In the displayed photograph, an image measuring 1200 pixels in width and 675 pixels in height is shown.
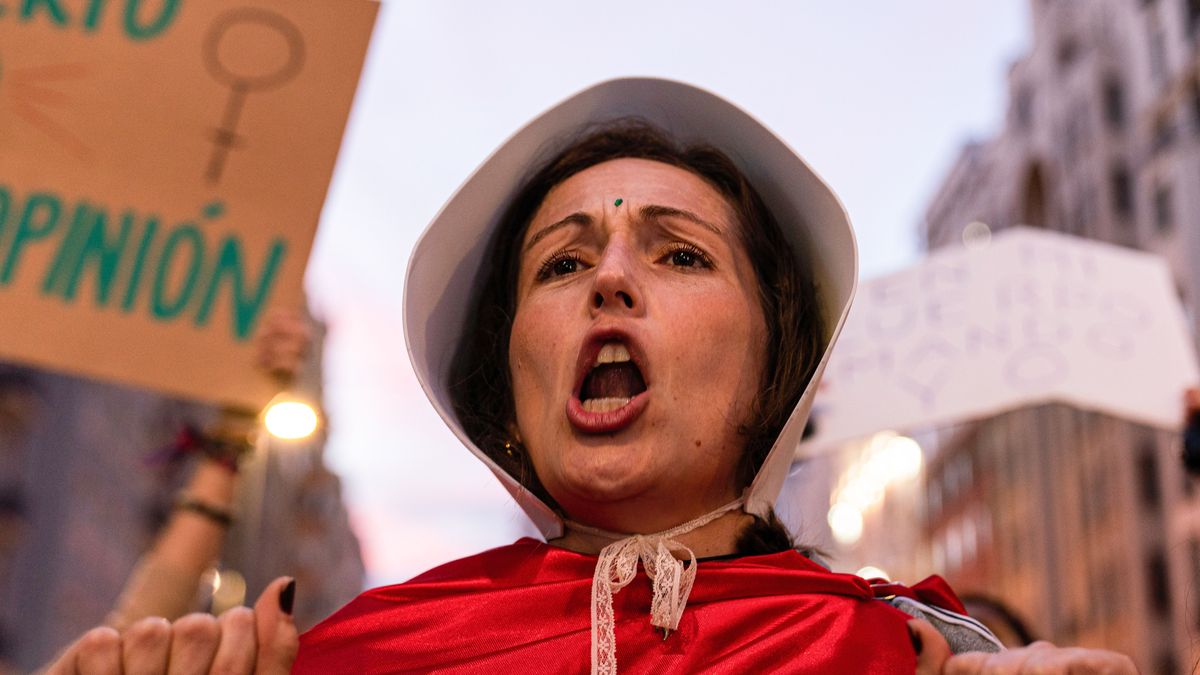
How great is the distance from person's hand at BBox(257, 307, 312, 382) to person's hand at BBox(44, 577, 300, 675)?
1202mm

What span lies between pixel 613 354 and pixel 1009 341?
9.50 feet

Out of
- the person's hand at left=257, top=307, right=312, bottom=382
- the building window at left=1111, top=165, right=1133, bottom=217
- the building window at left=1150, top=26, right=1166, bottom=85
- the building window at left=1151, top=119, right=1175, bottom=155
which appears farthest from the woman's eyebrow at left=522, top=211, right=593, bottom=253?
the building window at left=1111, top=165, right=1133, bottom=217

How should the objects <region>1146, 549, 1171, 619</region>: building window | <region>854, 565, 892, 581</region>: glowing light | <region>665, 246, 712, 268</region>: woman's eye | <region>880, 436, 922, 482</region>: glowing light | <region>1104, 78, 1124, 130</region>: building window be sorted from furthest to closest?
1. <region>880, 436, 922, 482</region>: glowing light
2. <region>1104, 78, 1124, 130</region>: building window
3. <region>1146, 549, 1171, 619</region>: building window
4. <region>665, 246, 712, 268</region>: woman's eye
5. <region>854, 565, 892, 581</region>: glowing light

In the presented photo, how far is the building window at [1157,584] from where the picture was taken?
98.4 ft

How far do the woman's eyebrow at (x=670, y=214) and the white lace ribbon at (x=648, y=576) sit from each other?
475 mm

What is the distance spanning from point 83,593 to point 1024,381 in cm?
1936

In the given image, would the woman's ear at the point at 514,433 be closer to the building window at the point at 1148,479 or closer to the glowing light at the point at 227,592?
the glowing light at the point at 227,592

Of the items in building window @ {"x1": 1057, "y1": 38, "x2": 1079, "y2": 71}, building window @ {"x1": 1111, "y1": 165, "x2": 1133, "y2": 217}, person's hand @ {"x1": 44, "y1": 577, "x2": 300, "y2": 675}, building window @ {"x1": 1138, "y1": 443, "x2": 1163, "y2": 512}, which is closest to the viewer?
person's hand @ {"x1": 44, "y1": 577, "x2": 300, "y2": 675}

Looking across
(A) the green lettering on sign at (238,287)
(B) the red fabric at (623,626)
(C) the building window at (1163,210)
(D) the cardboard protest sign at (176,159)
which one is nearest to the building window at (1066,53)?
(C) the building window at (1163,210)

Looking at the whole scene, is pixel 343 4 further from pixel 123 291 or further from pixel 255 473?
pixel 255 473

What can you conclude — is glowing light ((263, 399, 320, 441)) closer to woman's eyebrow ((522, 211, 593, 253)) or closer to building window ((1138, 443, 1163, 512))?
woman's eyebrow ((522, 211, 593, 253))

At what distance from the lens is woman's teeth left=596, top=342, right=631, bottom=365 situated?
1.98m

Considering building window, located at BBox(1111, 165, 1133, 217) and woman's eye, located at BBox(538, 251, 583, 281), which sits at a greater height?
building window, located at BBox(1111, 165, 1133, 217)

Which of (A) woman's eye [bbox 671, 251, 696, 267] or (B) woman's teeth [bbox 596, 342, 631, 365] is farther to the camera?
(A) woman's eye [bbox 671, 251, 696, 267]
